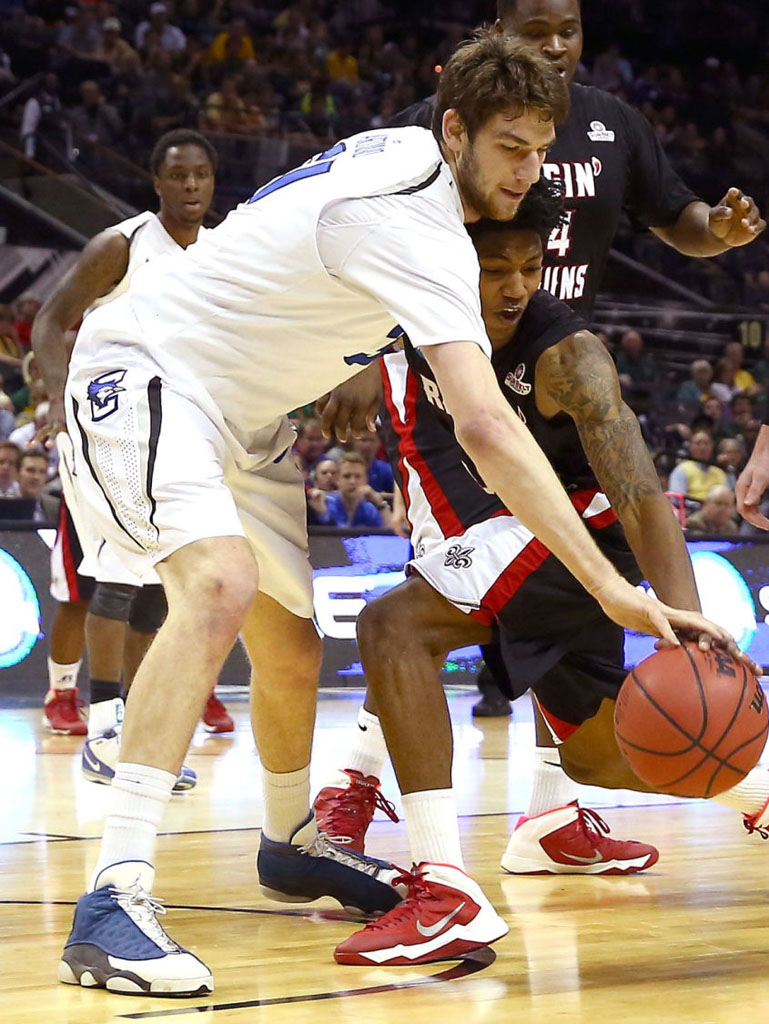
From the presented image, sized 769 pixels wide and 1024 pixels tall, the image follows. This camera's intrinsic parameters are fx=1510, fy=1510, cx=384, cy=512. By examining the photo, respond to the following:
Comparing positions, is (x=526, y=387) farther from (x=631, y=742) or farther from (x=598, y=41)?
(x=598, y=41)

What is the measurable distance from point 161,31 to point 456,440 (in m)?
13.5

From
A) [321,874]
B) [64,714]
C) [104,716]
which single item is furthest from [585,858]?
[64,714]

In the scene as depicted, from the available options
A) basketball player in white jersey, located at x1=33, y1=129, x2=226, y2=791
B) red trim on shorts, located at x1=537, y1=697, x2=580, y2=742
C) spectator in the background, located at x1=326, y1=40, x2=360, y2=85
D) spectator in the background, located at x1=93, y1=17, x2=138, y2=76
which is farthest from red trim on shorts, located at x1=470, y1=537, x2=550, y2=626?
spectator in the background, located at x1=326, y1=40, x2=360, y2=85

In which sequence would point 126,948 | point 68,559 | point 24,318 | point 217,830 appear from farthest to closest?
point 24,318 → point 68,559 → point 217,830 → point 126,948

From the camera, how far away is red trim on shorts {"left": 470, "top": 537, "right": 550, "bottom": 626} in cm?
354

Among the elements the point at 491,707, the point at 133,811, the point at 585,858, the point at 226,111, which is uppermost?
the point at 226,111

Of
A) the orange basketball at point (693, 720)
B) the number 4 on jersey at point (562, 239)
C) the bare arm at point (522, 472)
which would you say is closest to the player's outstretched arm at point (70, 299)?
the number 4 on jersey at point (562, 239)


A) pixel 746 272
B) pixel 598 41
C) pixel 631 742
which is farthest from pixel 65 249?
pixel 631 742

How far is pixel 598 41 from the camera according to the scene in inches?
787

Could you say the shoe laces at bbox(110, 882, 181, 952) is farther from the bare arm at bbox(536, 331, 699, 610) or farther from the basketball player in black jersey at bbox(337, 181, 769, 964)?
the bare arm at bbox(536, 331, 699, 610)

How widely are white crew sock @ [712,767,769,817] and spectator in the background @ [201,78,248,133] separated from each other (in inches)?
486

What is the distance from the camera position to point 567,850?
13.2 ft

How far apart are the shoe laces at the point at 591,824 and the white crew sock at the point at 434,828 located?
90 centimetres

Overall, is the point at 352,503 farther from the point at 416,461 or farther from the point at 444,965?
the point at 444,965
